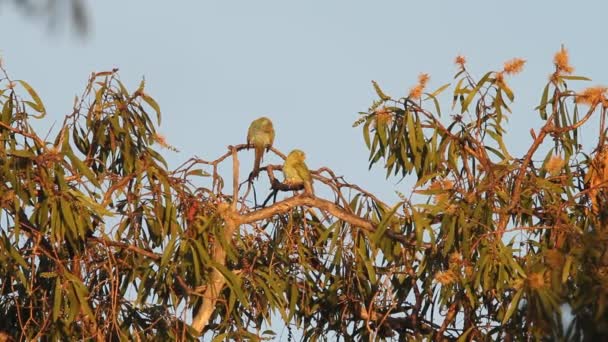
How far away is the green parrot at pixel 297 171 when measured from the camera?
647 cm

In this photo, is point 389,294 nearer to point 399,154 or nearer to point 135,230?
point 399,154

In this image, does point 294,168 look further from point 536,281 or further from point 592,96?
point 536,281

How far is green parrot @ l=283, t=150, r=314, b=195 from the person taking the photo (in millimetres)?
6475

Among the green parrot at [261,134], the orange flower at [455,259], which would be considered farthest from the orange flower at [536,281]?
the green parrot at [261,134]

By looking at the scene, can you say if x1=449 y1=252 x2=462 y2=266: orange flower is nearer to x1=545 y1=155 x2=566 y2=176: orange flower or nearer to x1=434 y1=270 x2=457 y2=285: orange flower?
x1=434 y1=270 x2=457 y2=285: orange flower

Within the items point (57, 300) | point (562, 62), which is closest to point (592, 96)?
point (562, 62)

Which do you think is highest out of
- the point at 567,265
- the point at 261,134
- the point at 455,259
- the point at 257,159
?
the point at 261,134

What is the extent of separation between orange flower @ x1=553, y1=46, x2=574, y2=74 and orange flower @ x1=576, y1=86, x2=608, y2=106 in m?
0.11

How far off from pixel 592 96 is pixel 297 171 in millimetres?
1358

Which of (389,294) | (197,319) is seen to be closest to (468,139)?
(389,294)

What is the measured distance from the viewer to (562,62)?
6121 millimetres

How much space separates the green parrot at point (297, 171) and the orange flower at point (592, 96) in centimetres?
124

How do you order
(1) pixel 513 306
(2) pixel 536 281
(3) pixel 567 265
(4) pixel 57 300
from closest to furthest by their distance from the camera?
(2) pixel 536 281, (3) pixel 567 265, (1) pixel 513 306, (4) pixel 57 300

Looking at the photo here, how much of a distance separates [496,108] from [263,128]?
2.06 meters
